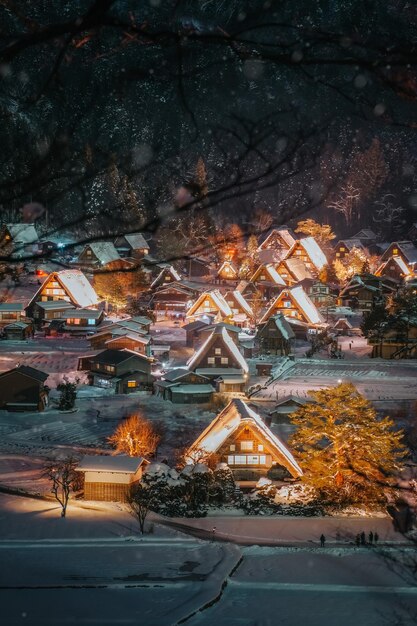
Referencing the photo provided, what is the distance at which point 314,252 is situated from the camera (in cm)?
3369

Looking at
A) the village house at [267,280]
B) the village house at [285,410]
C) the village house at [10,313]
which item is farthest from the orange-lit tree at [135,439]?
the village house at [267,280]

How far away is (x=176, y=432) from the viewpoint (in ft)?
45.7

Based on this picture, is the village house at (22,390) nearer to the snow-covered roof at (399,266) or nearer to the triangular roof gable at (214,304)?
the triangular roof gable at (214,304)

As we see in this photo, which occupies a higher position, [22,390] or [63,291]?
[63,291]

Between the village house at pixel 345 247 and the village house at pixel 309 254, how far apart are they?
2.42 meters

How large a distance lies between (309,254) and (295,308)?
933 cm

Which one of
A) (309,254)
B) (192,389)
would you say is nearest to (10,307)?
(192,389)

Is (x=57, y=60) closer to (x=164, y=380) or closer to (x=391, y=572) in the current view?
(x=391, y=572)

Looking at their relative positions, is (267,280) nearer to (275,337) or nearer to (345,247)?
(345,247)

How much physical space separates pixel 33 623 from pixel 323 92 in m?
45.6

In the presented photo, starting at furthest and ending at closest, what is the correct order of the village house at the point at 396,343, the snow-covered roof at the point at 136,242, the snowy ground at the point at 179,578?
the snow-covered roof at the point at 136,242 < the village house at the point at 396,343 < the snowy ground at the point at 179,578

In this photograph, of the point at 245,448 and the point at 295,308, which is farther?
the point at 295,308

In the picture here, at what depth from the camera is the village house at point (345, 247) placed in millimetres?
35906

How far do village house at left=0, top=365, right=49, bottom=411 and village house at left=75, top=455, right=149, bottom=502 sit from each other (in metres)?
6.20
